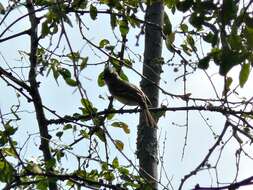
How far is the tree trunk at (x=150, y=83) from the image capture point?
5398mm

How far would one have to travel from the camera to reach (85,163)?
4660mm

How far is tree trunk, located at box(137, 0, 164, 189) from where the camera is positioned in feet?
17.7

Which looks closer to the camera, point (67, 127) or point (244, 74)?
point (244, 74)

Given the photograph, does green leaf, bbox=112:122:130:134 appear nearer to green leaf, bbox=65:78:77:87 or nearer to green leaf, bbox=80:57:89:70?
green leaf, bbox=65:78:77:87

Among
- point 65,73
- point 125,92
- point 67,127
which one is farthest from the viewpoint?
point 125,92

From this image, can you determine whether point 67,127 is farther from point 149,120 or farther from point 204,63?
point 204,63

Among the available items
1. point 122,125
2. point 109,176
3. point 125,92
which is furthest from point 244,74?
point 125,92

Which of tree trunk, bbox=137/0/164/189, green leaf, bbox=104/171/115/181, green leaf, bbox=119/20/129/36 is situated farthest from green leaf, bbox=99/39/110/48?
green leaf, bbox=104/171/115/181

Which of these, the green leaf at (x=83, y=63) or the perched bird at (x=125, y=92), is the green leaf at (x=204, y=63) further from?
the perched bird at (x=125, y=92)

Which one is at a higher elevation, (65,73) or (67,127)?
(65,73)

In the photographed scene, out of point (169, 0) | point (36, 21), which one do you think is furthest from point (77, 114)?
point (169, 0)

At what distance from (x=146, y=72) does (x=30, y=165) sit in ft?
6.13

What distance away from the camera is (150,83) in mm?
5641

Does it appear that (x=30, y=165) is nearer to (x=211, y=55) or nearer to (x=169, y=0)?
(x=169, y=0)
